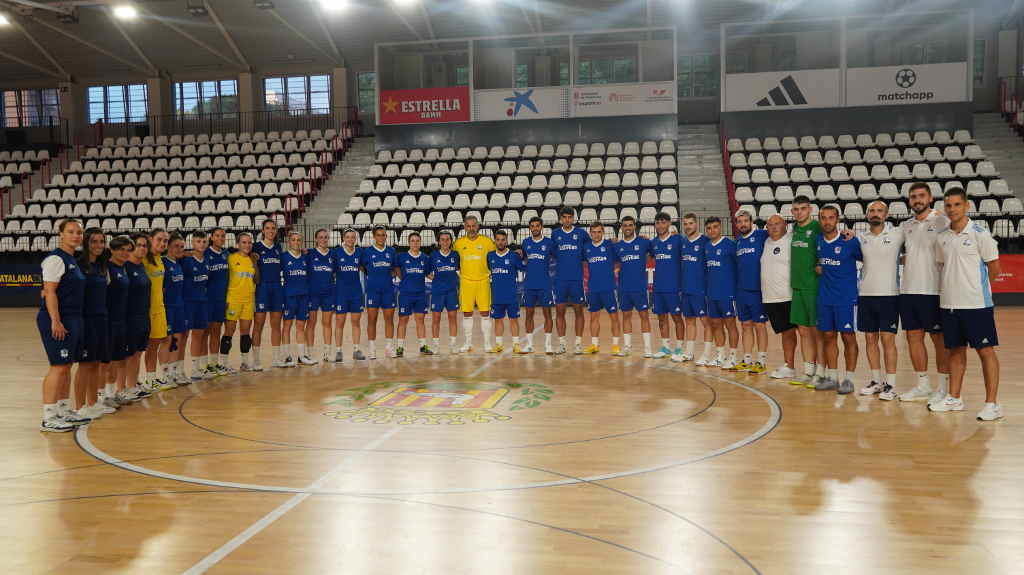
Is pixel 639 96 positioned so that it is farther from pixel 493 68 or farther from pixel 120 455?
pixel 120 455

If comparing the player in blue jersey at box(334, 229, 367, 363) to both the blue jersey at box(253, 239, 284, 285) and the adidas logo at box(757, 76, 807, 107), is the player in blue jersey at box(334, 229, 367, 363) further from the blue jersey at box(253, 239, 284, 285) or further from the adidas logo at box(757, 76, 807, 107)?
the adidas logo at box(757, 76, 807, 107)

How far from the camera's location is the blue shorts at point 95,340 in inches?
244

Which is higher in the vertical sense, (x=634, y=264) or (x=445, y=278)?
(x=634, y=264)

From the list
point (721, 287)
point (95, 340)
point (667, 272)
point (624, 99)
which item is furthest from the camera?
point (624, 99)

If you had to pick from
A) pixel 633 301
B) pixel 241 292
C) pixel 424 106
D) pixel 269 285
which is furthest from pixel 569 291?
pixel 424 106

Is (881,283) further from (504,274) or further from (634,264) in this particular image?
(504,274)

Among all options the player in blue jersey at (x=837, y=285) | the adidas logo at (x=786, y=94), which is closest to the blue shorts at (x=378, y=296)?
the player in blue jersey at (x=837, y=285)

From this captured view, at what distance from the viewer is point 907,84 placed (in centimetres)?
1961

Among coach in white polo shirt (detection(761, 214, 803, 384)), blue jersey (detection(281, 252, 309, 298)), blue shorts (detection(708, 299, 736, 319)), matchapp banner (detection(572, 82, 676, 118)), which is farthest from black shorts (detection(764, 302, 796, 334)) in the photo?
matchapp banner (detection(572, 82, 676, 118))

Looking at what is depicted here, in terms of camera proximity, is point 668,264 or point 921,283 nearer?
point 921,283

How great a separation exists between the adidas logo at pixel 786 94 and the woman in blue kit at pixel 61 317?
18.9 meters

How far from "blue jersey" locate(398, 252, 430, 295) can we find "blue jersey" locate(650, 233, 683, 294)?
10.7 ft

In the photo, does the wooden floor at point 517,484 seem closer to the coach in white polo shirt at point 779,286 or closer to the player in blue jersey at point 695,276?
the coach in white polo shirt at point 779,286

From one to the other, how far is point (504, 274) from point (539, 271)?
0.52 meters
